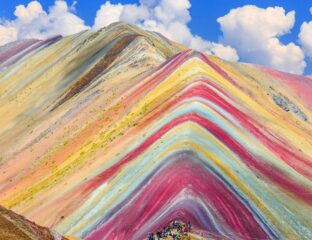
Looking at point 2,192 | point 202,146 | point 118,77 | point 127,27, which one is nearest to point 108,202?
point 202,146

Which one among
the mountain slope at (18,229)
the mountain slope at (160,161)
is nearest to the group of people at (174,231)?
the mountain slope at (160,161)

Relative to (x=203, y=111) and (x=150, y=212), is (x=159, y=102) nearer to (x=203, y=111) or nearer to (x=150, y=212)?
(x=203, y=111)

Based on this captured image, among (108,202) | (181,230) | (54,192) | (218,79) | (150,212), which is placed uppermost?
(218,79)

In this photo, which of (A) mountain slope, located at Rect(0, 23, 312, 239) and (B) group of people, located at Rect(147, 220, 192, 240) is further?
(A) mountain slope, located at Rect(0, 23, 312, 239)

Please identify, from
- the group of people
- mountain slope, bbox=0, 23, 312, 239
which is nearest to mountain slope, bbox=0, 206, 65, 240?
the group of people

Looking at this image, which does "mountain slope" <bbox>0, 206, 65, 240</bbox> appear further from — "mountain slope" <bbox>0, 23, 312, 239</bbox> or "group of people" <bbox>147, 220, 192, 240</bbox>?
"mountain slope" <bbox>0, 23, 312, 239</bbox>

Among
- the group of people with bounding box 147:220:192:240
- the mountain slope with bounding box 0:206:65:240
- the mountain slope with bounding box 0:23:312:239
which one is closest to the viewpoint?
the mountain slope with bounding box 0:206:65:240

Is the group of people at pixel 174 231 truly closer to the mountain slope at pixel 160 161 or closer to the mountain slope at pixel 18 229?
the mountain slope at pixel 160 161
